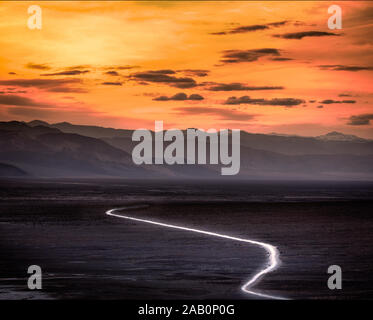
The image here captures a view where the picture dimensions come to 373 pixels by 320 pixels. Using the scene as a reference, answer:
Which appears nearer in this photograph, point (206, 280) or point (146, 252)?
point (206, 280)

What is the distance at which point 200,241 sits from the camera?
42.7 m

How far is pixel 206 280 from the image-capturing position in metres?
26.4

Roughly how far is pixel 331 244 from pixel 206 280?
17.2m

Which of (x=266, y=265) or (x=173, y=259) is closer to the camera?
(x=266, y=265)

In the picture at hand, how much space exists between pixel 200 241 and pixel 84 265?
13147 mm
